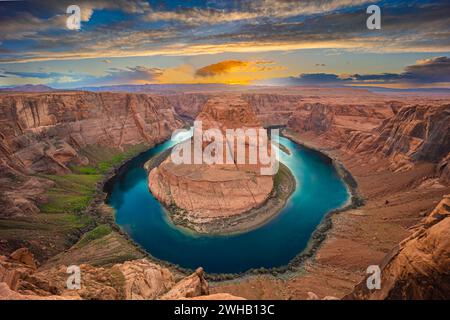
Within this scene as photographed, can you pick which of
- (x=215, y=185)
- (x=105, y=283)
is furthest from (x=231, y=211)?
(x=105, y=283)

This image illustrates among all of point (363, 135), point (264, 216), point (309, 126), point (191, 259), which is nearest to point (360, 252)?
point (264, 216)

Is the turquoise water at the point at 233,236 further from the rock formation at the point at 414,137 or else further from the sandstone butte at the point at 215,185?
the rock formation at the point at 414,137

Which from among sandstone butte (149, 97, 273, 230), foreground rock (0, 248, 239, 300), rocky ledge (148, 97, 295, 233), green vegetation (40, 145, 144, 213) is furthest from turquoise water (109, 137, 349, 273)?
foreground rock (0, 248, 239, 300)

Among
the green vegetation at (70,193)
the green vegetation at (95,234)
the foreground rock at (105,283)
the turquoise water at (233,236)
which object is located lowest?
the turquoise water at (233,236)

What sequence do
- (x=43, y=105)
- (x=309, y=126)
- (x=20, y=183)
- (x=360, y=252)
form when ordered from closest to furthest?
(x=360, y=252), (x=20, y=183), (x=43, y=105), (x=309, y=126)

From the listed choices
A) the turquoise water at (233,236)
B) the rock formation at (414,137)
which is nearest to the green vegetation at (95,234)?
Answer: the turquoise water at (233,236)

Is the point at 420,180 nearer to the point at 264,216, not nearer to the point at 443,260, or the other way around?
the point at 264,216

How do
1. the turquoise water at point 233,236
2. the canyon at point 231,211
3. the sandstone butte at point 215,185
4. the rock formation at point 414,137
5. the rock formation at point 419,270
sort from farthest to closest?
the rock formation at point 414,137, the sandstone butte at point 215,185, the turquoise water at point 233,236, the canyon at point 231,211, the rock formation at point 419,270
